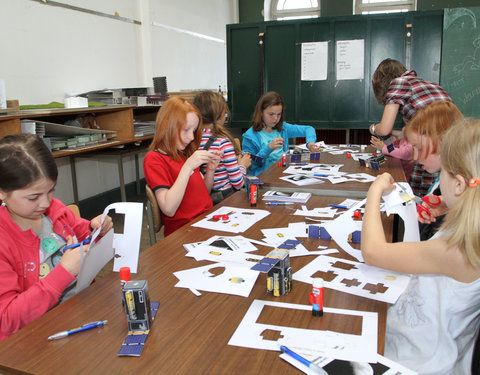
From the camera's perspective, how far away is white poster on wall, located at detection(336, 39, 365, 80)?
5.86m

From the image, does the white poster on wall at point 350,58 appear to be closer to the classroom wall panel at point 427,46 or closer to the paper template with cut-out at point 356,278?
the classroom wall panel at point 427,46

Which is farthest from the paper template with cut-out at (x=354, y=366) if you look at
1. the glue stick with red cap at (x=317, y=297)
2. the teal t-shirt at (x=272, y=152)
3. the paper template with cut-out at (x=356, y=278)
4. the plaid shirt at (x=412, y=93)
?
the teal t-shirt at (x=272, y=152)

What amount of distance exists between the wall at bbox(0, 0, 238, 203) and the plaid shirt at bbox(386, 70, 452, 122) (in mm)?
3020

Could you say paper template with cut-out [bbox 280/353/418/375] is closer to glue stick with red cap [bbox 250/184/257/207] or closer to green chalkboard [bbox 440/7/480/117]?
glue stick with red cap [bbox 250/184/257/207]

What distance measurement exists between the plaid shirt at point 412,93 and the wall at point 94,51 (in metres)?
3.02

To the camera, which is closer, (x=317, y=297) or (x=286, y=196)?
(x=317, y=297)

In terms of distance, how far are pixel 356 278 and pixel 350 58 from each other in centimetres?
519

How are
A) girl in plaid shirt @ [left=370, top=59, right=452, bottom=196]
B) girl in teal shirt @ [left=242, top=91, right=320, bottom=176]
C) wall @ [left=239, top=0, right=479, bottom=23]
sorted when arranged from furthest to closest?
wall @ [left=239, top=0, right=479, bottom=23]
girl in teal shirt @ [left=242, top=91, right=320, bottom=176]
girl in plaid shirt @ [left=370, top=59, right=452, bottom=196]

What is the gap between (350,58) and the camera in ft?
19.4

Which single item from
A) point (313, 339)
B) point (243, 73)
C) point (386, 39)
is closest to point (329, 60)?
point (386, 39)

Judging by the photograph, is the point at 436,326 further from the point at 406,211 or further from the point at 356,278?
the point at 406,211

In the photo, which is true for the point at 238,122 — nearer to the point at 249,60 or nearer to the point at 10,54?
the point at 249,60

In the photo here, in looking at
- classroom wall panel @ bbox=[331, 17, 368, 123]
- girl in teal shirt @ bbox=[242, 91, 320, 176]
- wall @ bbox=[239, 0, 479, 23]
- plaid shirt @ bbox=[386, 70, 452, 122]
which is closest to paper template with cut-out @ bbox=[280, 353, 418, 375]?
plaid shirt @ bbox=[386, 70, 452, 122]

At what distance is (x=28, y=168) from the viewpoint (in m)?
1.32
